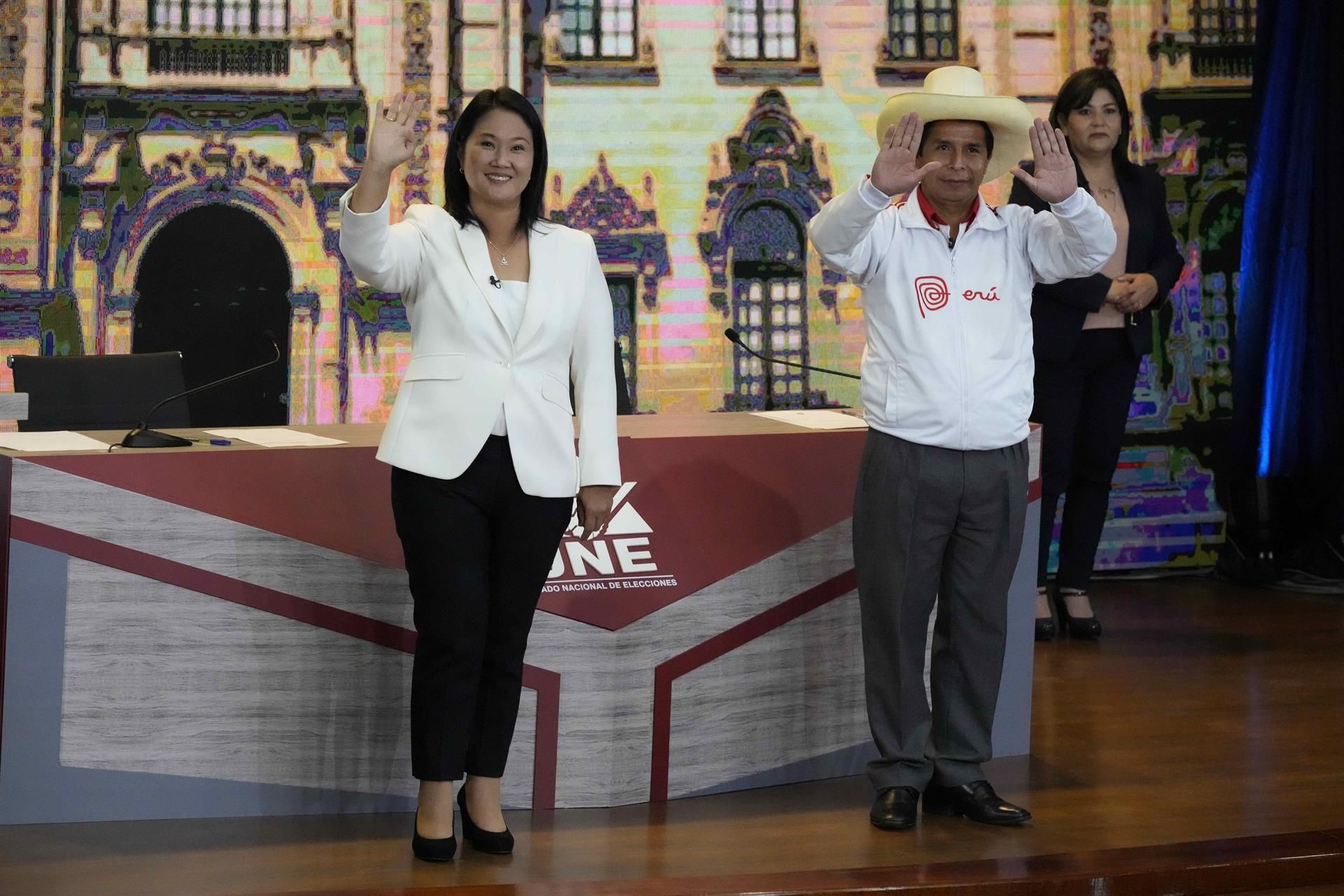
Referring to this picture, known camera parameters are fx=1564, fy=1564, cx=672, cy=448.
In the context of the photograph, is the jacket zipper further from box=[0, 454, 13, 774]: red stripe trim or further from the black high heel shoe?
the black high heel shoe

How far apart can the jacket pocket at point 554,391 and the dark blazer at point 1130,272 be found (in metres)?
2.21

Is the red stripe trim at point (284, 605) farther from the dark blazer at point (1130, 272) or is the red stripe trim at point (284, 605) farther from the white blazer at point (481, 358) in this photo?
the dark blazer at point (1130, 272)

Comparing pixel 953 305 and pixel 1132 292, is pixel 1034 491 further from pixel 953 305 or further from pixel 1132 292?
pixel 1132 292

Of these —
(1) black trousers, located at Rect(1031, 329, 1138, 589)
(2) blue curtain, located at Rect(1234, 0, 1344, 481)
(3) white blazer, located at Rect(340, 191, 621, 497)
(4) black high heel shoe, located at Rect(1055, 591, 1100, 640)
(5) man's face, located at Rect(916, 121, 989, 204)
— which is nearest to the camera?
(3) white blazer, located at Rect(340, 191, 621, 497)

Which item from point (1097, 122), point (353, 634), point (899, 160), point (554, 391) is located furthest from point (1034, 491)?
point (353, 634)

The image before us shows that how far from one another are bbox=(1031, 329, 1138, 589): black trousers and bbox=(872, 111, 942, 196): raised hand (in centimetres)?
199

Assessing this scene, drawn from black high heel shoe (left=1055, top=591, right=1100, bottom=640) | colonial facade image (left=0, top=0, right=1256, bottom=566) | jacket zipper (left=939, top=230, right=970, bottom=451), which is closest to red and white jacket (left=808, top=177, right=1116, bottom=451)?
jacket zipper (left=939, top=230, right=970, bottom=451)

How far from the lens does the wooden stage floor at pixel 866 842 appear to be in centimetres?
283

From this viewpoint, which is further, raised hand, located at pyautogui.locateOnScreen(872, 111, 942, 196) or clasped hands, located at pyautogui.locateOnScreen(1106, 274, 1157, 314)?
clasped hands, located at pyautogui.locateOnScreen(1106, 274, 1157, 314)

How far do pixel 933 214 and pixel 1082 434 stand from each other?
2.03 metres

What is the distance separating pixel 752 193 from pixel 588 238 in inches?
116

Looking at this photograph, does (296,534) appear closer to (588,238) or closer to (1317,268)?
(588,238)

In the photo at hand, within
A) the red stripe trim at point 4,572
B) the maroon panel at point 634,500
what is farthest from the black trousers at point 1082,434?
the red stripe trim at point 4,572

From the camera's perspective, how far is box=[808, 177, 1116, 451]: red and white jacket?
308 cm
